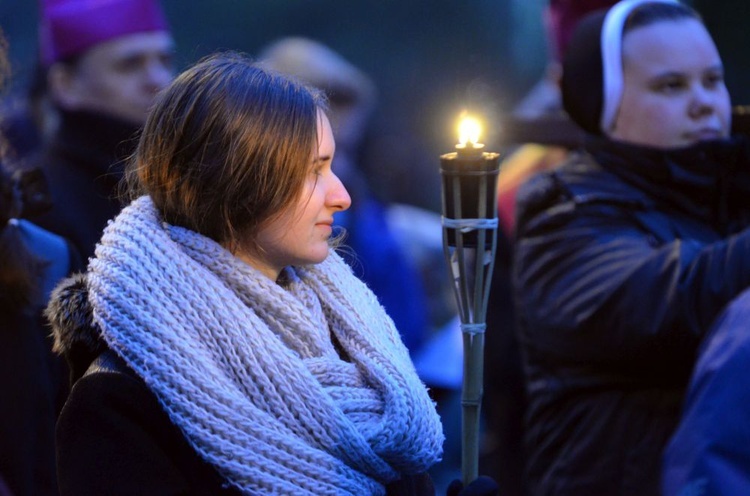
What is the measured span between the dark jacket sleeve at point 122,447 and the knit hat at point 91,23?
269cm

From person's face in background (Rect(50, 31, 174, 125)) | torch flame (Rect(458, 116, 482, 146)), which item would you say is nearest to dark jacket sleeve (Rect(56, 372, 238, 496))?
torch flame (Rect(458, 116, 482, 146))

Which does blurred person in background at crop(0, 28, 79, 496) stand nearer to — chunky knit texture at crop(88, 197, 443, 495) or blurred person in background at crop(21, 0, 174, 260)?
chunky knit texture at crop(88, 197, 443, 495)

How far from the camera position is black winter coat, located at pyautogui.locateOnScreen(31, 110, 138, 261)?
3.66m

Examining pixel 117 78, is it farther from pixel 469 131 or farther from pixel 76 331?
pixel 469 131

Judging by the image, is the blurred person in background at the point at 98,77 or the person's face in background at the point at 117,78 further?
the person's face in background at the point at 117,78

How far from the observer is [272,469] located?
2.01m

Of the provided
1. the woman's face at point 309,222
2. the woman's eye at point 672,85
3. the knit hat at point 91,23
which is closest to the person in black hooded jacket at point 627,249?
the woman's eye at point 672,85

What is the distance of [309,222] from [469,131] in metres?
0.34

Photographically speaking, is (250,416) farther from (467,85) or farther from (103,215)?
(103,215)

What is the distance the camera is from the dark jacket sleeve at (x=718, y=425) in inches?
78.2

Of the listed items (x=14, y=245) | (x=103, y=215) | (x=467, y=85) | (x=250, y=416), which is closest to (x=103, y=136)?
(x=103, y=215)

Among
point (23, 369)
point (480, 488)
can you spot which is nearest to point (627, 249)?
point (480, 488)

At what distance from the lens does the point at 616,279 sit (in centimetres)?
319

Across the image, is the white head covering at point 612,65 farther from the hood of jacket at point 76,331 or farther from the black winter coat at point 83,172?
the hood of jacket at point 76,331
